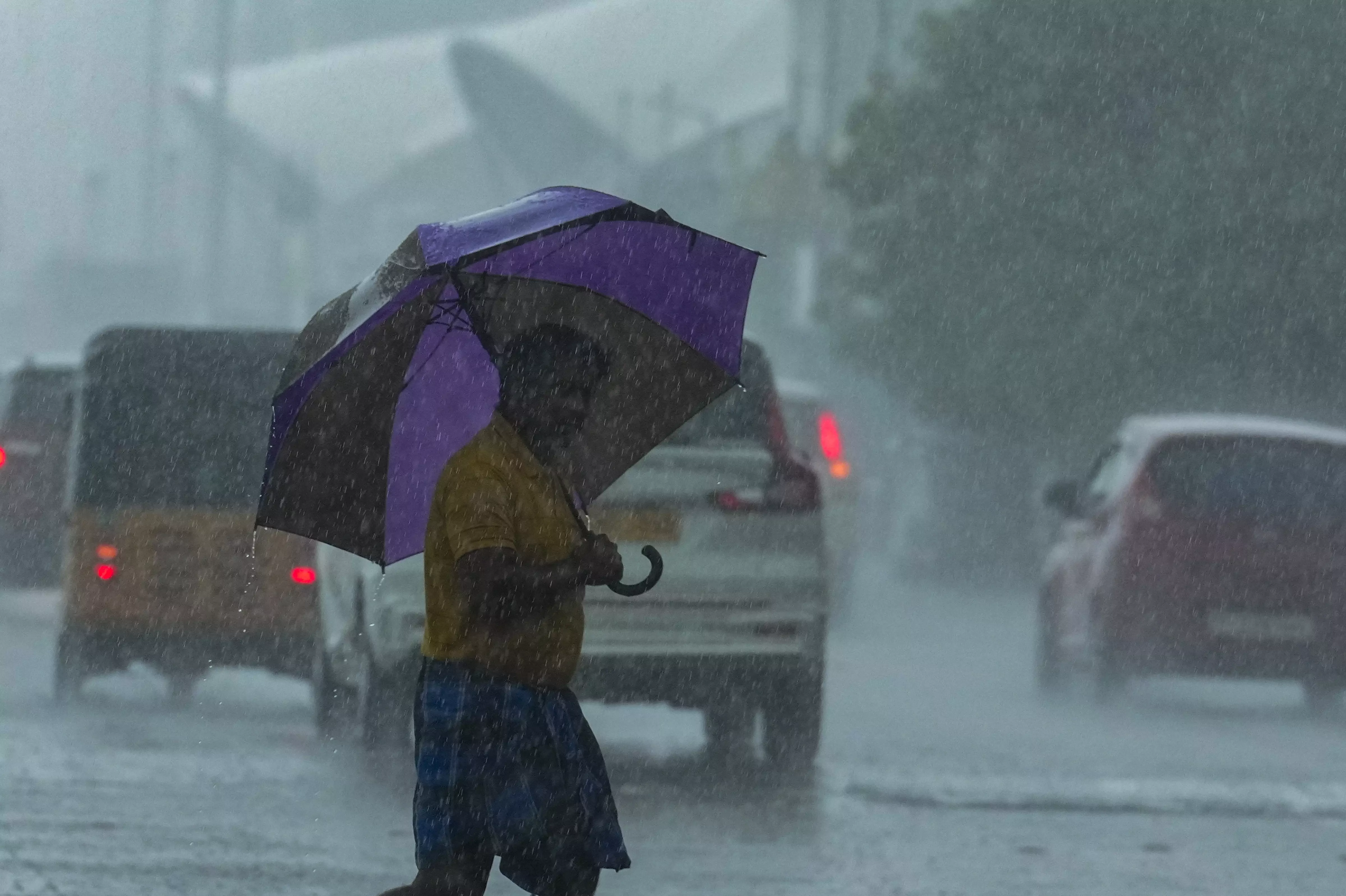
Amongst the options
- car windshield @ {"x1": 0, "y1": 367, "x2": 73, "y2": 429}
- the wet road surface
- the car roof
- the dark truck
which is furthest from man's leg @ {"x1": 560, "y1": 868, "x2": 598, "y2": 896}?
car windshield @ {"x1": 0, "y1": 367, "x2": 73, "y2": 429}

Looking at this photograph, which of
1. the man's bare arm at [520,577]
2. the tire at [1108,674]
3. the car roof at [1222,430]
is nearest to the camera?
the man's bare arm at [520,577]

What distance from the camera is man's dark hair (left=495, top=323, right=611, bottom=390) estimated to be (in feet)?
16.4

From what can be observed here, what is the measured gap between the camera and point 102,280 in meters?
89.3

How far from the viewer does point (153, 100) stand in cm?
8175

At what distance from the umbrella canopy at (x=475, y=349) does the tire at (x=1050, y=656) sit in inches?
377

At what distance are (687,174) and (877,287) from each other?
3954 cm

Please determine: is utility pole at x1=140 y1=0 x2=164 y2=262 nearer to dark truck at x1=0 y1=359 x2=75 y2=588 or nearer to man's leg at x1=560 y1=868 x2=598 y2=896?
dark truck at x1=0 y1=359 x2=75 y2=588

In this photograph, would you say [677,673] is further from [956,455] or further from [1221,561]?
[956,455]

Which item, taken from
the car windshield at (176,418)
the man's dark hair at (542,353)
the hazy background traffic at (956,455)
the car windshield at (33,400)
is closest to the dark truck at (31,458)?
the car windshield at (33,400)

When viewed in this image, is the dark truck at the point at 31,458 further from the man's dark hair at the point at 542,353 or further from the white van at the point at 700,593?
the man's dark hair at the point at 542,353

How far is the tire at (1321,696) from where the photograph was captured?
14.1m

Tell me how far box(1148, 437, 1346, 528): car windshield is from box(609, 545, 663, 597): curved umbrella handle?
9606 millimetres

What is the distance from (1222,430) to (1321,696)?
4.80ft

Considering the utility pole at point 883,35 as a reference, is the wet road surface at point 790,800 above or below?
below
